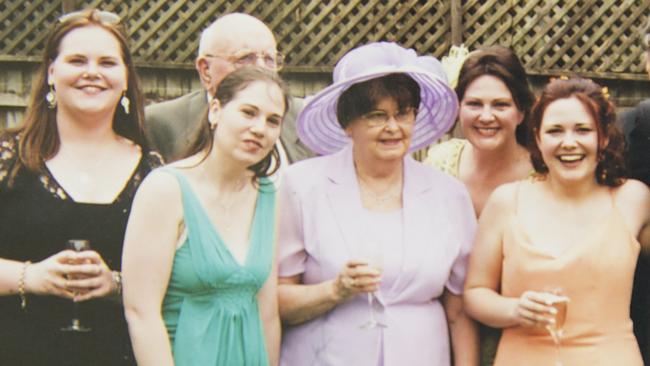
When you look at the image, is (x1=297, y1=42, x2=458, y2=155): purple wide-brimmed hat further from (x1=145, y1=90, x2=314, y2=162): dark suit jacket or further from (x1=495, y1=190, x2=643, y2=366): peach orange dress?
(x1=495, y1=190, x2=643, y2=366): peach orange dress

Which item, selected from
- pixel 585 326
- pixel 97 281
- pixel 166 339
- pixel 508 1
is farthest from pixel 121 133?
pixel 508 1

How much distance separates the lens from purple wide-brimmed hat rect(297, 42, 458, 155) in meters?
3.75

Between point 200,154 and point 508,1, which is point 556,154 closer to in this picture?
point 200,154

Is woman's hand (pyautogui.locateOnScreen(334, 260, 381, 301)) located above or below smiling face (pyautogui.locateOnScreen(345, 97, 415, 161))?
below

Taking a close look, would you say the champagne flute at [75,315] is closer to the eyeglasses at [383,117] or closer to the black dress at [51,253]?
the black dress at [51,253]

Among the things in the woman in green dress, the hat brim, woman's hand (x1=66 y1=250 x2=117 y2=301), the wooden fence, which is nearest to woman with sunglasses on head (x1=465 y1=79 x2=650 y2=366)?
the hat brim

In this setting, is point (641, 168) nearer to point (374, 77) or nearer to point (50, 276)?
point (374, 77)

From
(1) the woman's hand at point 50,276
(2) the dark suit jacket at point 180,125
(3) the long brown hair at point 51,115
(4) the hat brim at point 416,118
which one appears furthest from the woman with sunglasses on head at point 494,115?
(1) the woman's hand at point 50,276

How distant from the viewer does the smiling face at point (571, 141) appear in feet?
12.0

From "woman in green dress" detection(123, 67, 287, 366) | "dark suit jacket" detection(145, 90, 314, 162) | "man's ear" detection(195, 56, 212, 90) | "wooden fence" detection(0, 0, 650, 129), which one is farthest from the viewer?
"wooden fence" detection(0, 0, 650, 129)

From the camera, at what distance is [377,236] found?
3.67m

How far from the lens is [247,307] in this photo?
348 centimetres

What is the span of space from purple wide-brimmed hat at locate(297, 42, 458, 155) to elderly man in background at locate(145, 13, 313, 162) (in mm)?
532

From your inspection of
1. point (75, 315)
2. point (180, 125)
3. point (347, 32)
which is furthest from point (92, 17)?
point (347, 32)
